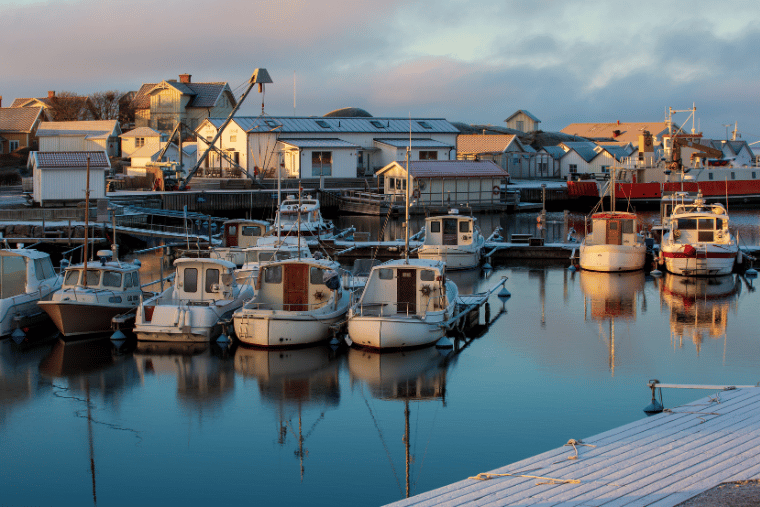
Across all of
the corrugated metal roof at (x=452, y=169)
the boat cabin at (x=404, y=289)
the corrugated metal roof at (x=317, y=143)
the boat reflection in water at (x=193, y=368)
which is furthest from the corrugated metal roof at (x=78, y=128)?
the boat cabin at (x=404, y=289)

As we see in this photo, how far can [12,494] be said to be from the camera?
11.8 m

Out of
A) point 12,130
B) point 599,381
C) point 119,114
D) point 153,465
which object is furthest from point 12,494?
point 119,114

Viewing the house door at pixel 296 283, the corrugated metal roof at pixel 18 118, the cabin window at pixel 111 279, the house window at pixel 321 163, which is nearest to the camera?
the house door at pixel 296 283

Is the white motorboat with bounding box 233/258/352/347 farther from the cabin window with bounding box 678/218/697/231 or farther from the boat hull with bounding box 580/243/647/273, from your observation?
the cabin window with bounding box 678/218/697/231

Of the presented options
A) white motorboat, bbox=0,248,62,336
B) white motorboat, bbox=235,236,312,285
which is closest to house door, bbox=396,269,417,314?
white motorboat, bbox=235,236,312,285

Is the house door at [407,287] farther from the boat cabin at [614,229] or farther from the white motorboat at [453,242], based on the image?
the boat cabin at [614,229]

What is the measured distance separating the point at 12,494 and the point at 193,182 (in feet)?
166

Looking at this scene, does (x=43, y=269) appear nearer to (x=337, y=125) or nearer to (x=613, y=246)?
(x=613, y=246)

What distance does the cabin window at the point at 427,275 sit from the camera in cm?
2039

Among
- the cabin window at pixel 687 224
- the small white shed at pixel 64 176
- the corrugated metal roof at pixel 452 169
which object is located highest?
the corrugated metal roof at pixel 452 169

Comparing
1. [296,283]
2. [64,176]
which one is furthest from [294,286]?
[64,176]

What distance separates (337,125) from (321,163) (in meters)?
6.13

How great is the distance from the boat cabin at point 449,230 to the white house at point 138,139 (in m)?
43.9

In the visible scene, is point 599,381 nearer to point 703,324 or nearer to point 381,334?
point 381,334
